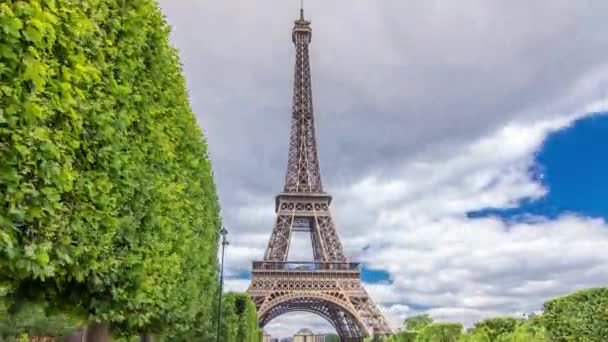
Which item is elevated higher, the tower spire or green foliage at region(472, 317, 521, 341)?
the tower spire

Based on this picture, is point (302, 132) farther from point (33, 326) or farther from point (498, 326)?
point (33, 326)

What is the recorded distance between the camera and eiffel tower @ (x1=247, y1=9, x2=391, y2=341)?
4897cm

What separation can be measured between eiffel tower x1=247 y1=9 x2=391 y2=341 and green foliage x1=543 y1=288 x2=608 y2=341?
1080 inches

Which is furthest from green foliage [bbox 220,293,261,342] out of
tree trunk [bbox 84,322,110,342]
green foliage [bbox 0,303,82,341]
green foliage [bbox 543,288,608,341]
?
tree trunk [bbox 84,322,110,342]

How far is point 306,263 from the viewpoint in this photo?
171ft

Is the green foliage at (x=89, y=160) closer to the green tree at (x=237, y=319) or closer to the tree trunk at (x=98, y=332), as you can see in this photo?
the tree trunk at (x=98, y=332)

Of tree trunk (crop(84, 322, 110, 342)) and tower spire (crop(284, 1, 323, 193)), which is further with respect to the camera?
tower spire (crop(284, 1, 323, 193))

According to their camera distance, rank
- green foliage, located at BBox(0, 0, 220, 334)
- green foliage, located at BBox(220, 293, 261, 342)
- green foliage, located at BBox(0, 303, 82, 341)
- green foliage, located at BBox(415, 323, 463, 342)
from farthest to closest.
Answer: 1. green foliage, located at BBox(415, 323, 463, 342)
2. green foliage, located at BBox(220, 293, 261, 342)
3. green foliage, located at BBox(0, 303, 82, 341)
4. green foliage, located at BBox(0, 0, 220, 334)

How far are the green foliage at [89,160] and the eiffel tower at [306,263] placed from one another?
39.3 meters

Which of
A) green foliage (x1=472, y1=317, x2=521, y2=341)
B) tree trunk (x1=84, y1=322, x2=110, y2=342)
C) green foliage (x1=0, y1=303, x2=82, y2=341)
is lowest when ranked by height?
tree trunk (x1=84, y1=322, x2=110, y2=342)

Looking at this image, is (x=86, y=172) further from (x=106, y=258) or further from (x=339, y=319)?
(x=339, y=319)

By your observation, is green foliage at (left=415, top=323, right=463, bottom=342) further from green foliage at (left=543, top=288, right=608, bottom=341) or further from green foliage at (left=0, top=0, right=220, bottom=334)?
green foliage at (left=0, top=0, right=220, bottom=334)

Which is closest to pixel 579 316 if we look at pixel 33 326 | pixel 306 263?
pixel 33 326

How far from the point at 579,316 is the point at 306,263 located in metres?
34.8
